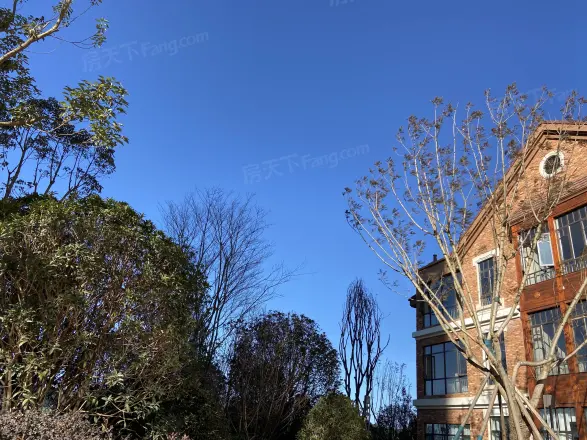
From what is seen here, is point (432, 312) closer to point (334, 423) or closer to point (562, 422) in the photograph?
point (562, 422)

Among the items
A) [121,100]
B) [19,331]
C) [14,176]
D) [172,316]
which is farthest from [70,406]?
[14,176]

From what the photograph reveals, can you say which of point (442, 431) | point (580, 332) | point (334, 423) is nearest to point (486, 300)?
point (580, 332)

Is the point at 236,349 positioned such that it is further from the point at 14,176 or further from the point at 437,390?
the point at 14,176

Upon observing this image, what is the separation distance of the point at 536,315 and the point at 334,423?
644 cm

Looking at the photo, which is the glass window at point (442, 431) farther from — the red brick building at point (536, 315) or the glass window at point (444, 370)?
the glass window at point (444, 370)

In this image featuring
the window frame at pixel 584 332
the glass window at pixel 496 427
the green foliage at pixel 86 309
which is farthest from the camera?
the glass window at pixel 496 427

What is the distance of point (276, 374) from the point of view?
14977mm

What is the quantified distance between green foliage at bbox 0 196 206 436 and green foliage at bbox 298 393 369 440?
5.71 m

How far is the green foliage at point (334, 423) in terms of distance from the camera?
12297 millimetres

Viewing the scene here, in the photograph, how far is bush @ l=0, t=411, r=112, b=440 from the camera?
16.6 ft

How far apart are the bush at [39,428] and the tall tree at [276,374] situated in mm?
9084

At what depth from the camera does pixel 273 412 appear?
1465 centimetres

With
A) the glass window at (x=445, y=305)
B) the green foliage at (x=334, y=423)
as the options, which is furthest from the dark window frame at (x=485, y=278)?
the green foliage at (x=334, y=423)

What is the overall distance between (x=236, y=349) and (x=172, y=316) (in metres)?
8.15
